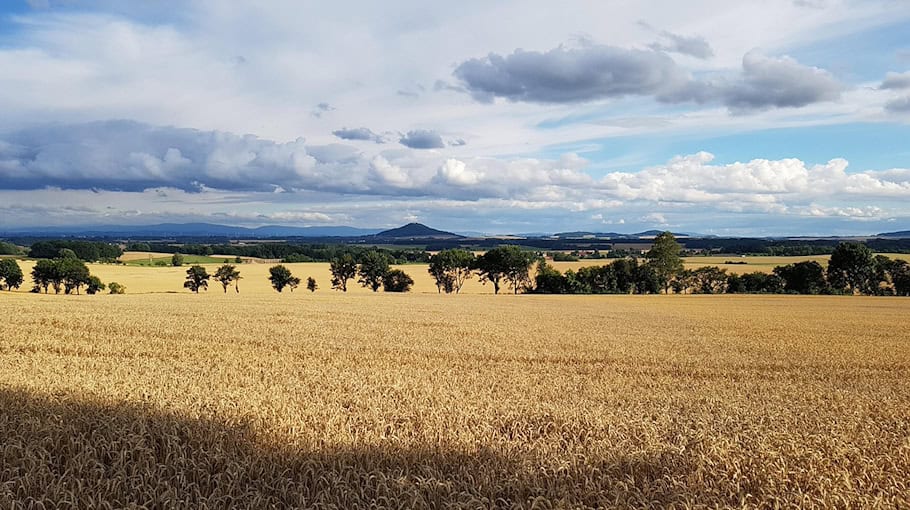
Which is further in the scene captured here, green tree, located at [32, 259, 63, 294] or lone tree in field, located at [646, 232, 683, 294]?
green tree, located at [32, 259, 63, 294]

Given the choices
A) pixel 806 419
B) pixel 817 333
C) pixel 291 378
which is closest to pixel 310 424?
pixel 291 378

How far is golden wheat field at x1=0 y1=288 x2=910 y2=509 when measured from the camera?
6039 mm

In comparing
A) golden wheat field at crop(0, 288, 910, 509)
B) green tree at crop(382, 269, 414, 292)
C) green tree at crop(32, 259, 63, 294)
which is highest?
golden wheat field at crop(0, 288, 910, 509)

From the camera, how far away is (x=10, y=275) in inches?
3536

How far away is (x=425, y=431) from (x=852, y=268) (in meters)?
96.4

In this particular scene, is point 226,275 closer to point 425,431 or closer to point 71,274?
point 71,274

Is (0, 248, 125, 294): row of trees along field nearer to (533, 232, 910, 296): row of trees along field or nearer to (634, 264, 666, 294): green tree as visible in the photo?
(533, 232, 910, 296): row of trees along field

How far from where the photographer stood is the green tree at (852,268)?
8512 centimetres

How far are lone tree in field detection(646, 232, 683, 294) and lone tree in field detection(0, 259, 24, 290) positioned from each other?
93196mm

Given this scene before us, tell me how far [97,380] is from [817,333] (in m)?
29.8

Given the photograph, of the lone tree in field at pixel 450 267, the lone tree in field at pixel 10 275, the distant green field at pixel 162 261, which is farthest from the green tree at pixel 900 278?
the lone tree in field at pixel 10 275

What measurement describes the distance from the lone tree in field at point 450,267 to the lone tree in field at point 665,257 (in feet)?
91.9

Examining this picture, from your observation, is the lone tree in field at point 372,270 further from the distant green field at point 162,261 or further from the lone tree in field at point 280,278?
the distant green field at point 162,261

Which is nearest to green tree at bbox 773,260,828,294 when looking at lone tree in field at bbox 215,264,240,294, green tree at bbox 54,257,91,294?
lone tree in field at bbox 215,264,240,294
